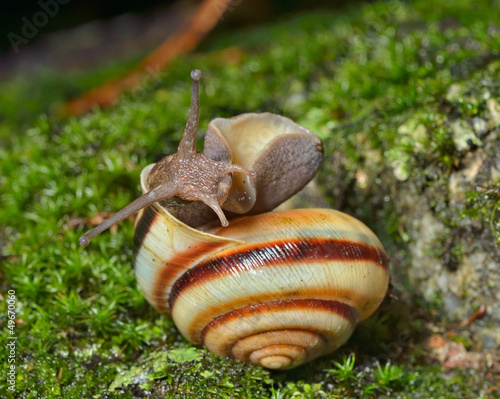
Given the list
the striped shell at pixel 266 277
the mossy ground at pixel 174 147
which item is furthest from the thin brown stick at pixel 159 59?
the striped shell at pixel 266 277

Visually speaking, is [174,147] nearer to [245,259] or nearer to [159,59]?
[245,259]

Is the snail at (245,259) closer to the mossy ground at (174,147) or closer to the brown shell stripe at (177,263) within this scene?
the brown shell stripe at (177,263)

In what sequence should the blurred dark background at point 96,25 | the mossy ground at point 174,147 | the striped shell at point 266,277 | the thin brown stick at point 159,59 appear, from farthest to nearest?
1. the blurred dark background at point 96,25
2. the thin brown stick at point 159,59
3. the mossy ground at point 174,147
4. the striped shell at point 266,277

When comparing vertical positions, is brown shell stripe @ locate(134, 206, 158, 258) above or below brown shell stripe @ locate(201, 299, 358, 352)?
above

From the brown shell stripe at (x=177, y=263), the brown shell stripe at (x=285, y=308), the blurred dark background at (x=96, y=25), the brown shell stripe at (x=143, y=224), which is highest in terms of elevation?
the blurred dark background at (x=96, y=25)

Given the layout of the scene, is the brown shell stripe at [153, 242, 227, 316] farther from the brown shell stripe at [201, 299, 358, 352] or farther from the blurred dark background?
the blurred dark background

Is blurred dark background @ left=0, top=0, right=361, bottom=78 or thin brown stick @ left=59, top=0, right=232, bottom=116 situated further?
blurred dark background @ left=0, top=0, right=361, bottom=78

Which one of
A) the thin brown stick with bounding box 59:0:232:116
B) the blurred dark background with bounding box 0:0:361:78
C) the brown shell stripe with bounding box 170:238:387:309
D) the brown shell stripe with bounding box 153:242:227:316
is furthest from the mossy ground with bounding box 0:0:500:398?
the blurred dark background with bounding box 0:0:361:78
